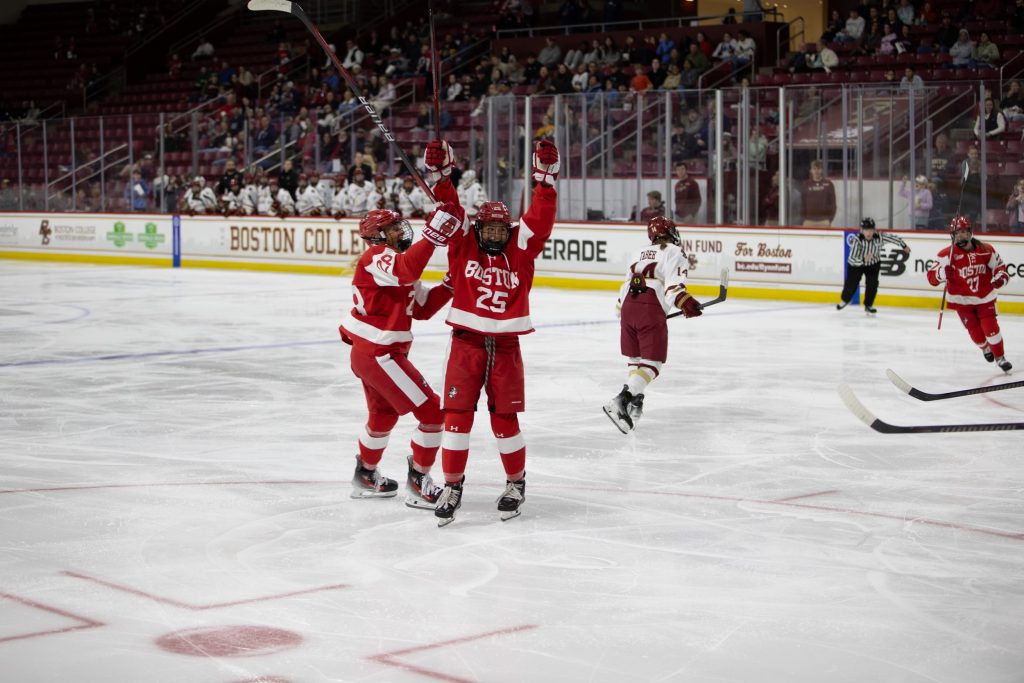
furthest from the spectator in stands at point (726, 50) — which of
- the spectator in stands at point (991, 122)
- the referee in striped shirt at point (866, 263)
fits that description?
the referee in striped shirt at point (866, 263)

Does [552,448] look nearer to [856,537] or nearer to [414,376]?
[414,376]

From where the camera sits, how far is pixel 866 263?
14008mm

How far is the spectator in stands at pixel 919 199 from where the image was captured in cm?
1439

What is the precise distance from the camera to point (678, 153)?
52.2 ft

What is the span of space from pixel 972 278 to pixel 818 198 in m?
5.26

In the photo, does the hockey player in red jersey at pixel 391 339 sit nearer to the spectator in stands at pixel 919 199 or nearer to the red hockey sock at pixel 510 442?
the red hockey sock at pixel 510 442

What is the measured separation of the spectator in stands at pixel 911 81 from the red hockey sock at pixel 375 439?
1034 cm

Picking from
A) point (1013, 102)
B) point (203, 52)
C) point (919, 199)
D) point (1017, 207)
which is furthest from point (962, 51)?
point (203, 52)

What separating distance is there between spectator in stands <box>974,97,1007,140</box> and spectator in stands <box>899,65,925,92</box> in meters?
0.67

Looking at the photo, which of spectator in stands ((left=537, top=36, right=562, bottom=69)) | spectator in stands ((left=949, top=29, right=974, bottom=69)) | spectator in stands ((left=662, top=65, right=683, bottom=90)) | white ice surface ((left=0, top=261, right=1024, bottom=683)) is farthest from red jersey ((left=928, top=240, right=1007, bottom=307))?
spectator in stands ((left=537, top=36, right=562, bottom=69))

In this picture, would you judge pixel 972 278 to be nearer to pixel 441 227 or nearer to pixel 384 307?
pixel 384 307

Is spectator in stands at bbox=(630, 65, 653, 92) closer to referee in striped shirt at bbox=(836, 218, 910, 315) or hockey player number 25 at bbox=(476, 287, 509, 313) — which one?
referee in striped shirt at bbox=(836, 218, 910, 315)

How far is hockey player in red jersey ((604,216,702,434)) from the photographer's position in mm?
7516

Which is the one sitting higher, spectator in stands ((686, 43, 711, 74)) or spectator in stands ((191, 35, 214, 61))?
spectator in stands ((191, 35, 214, 61))
